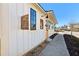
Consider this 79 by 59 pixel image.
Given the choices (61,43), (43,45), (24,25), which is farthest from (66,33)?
(24,25)

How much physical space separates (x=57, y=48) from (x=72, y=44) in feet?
0.72

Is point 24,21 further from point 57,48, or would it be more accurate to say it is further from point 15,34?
point 57,48

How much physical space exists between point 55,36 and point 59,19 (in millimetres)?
272

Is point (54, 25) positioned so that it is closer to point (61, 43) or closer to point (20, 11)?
point (61, 43)

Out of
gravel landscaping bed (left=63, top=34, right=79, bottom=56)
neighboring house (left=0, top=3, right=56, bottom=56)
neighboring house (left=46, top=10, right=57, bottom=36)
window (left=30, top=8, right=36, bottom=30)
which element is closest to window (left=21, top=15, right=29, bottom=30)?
neighboring house (left=0, top=3, right=56, bottom=56)

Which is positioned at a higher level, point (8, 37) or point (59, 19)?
Answer: point (59, 19)

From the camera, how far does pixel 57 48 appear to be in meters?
3.53

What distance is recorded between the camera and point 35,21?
421cm

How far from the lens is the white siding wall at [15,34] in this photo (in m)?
3.48

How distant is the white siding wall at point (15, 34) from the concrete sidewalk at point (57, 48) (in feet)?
1.31

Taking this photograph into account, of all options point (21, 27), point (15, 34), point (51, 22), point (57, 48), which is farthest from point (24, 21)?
point (57, 48)

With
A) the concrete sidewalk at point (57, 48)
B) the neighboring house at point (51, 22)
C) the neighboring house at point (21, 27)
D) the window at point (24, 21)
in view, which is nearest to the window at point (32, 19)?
the neighboring house at point (21, 27)

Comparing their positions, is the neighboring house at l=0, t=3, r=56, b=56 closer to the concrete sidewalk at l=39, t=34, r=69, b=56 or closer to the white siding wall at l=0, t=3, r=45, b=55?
the white siding wall at l=0, t=3, r=45, b=55

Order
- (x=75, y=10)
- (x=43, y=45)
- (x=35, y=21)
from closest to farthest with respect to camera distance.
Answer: (x=75, y=10) → (x=43, y=45) → (x=35, y=21)
